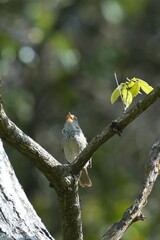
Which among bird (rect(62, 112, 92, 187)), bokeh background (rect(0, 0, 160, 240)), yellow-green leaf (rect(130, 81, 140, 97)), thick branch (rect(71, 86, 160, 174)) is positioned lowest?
thick branch (rect(71, 86, 160, 174))

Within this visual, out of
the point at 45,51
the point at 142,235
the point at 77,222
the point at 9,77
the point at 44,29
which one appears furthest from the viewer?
the point at 9,77

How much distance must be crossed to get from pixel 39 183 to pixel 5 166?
5.63 meters

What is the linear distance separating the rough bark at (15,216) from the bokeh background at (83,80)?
13.9 ft

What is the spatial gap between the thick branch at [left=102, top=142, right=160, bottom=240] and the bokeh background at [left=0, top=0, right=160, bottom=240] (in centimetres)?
412

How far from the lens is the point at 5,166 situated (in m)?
3.54

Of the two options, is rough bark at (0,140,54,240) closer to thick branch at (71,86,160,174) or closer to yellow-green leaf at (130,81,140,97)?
thick branch at (71,86,160,174)

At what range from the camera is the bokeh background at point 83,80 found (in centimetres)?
834

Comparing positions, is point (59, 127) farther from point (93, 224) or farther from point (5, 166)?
point (5, 166)

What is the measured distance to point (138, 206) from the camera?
343cm

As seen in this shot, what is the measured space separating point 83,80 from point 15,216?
6957mm

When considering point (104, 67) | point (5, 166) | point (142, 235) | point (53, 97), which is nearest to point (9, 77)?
point (53, 97)

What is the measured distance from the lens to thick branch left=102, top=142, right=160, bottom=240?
3.38 meters

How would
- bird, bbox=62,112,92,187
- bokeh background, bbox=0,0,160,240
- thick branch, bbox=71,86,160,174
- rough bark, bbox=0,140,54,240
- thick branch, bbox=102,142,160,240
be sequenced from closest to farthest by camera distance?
thick branch, bbox=71,86,160,174 < rough bark, bbox=0,140,54,240 < thick branch, bbox=102,142,160,240 < bird, bbox=62,112,92,187 < bokeh background, bbox=0,0,160,240

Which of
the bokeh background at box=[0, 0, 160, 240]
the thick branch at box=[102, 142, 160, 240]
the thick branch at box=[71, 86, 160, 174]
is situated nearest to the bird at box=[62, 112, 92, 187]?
the bokeh background at box=[0, 0, 160, 240]
